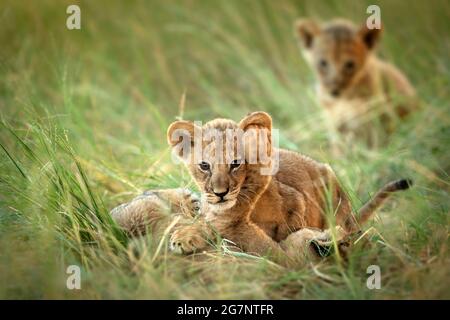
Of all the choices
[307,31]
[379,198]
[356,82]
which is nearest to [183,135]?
[379,198]

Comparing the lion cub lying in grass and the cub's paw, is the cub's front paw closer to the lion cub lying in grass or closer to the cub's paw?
the lion cub lying in grass

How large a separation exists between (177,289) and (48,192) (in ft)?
4.00

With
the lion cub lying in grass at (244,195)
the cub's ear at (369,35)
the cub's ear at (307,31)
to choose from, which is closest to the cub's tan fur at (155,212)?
the lion cub lying in grass at (244,195)

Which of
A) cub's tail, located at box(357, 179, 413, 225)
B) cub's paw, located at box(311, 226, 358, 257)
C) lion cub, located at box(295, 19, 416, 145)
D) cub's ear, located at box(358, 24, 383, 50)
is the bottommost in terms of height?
cub's paw, located at box(311, 226, 358, 257)

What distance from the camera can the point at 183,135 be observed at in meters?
5.24

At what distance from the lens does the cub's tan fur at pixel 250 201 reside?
4918 millimetres

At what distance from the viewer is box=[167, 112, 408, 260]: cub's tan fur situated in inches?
194

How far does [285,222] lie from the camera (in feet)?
17.2

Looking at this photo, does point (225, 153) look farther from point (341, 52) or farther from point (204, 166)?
point (341, 52)

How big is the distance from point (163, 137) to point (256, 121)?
3136 mm

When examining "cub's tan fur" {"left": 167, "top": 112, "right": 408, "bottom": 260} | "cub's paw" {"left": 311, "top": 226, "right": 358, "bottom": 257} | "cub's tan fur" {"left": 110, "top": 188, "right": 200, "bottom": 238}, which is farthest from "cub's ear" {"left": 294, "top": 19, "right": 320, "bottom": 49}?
"cub's paw" {"left": 311, "top": 226, "right": 358, "bottom": 257}

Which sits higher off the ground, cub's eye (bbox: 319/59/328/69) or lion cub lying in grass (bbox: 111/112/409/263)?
cub's eye (bbox: 319/59/328/69)
